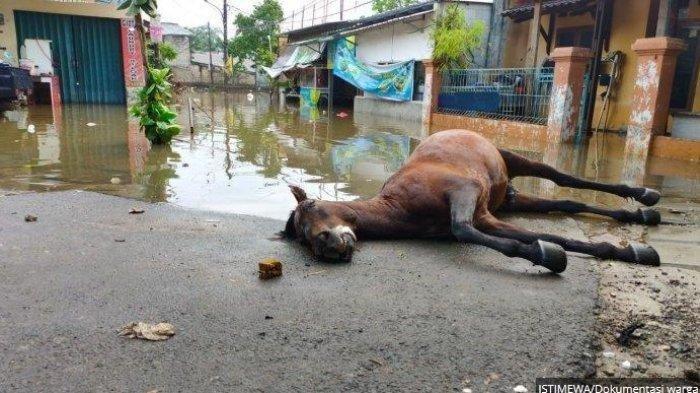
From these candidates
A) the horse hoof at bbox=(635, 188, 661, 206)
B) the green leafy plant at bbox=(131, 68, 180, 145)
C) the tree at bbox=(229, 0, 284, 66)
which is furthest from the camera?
the tree at bbox=(229, 0, 284, 66)

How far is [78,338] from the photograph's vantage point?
2.24 meters

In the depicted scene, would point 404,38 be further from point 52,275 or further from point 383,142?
point 52,275

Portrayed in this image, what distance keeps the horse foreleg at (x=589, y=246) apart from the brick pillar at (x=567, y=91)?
7.64m

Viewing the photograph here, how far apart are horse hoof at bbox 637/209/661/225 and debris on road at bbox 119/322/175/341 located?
153 inches

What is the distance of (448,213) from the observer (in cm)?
376

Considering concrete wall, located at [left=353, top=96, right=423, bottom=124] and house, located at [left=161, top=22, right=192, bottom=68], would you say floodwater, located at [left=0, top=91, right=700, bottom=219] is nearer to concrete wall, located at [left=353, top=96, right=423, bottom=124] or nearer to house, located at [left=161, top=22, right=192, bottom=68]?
concrete wall, located at [left=353, top=96, right=423, bottom=124]

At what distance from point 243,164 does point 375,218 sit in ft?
12.6

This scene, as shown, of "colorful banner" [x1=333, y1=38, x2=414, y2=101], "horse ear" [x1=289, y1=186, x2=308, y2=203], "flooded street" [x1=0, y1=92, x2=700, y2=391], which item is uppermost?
"colorful banner" [x1=333, y1=38, x2=414, y2=101]

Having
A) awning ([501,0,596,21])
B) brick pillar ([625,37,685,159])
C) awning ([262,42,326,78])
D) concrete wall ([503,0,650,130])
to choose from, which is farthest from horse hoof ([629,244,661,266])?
awning ([262,42,326,78])

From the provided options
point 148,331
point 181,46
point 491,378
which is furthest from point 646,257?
point 181,46

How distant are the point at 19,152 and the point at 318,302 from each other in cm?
693

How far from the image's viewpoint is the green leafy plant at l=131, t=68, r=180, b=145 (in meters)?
8.61

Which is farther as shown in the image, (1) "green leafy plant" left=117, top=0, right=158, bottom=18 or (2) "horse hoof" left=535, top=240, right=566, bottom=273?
(1) "green leafy plant" left=117, top=0, right=158, bottom=18

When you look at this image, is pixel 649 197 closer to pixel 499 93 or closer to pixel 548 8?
pixel 499 93
